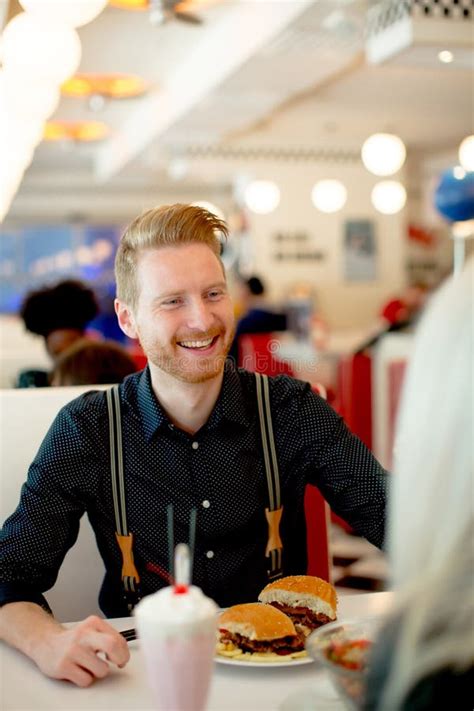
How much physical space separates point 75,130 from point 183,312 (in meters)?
10.2

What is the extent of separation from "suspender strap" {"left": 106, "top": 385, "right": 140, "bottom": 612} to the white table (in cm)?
39

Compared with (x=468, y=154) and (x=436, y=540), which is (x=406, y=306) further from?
(x=436, y=540)

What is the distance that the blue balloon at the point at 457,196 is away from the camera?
5.05m

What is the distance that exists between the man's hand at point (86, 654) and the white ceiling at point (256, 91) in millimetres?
3132

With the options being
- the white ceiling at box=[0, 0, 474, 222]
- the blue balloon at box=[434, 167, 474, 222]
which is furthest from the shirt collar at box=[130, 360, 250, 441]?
the blue balloon at box=[434, 167, 474, 222]

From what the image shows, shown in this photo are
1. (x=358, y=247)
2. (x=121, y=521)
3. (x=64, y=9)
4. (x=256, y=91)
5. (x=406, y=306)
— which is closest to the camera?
(x=121, y=521)

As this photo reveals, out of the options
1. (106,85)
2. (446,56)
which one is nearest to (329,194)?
(106,85)

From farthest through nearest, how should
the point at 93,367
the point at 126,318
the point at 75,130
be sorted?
1. the point at 75,130
2. the point at 93,367
3. the point at 126,318

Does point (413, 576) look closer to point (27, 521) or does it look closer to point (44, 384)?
point (27, 521)

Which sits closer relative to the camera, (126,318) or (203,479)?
(203,479)

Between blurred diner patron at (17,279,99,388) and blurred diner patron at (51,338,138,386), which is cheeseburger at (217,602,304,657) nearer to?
blurred diner patron at (51,338,138,386)

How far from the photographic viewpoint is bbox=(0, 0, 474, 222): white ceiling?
19.9 feet

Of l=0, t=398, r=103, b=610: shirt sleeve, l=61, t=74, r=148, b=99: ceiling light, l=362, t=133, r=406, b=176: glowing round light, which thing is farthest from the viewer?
l=61, t=74, r=148, b=99: ceiling light

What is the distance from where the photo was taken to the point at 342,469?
1740 mm
